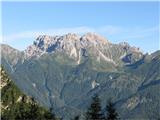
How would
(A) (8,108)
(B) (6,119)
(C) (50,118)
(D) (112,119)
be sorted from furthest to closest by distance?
1. (A) (8,108)
2. (B) (6,119)
3. (C) (50,118)
4. (D) (112,119)

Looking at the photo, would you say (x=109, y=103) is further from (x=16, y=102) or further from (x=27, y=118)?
(x=16, y=102)

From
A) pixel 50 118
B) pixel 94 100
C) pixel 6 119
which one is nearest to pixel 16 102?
pixel 6 119

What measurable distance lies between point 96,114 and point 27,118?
51.7ft

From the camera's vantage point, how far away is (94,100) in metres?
57.5

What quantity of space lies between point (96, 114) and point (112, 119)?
1929mm

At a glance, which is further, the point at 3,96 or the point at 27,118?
the point at 3,96

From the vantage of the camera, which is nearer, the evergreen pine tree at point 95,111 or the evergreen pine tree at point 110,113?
the evergreen pine tree at point 110,113

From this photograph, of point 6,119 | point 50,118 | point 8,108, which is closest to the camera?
point 50,118

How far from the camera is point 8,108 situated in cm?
18688

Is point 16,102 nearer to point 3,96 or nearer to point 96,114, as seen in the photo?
point 3,96

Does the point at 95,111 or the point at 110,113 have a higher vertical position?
the point at 95,111

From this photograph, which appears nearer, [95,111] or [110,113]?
[110,113]

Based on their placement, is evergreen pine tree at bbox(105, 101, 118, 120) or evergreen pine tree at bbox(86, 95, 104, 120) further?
evergreen pine tree at bbox(86, 95, 104, 120)

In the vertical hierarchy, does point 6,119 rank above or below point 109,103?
below
